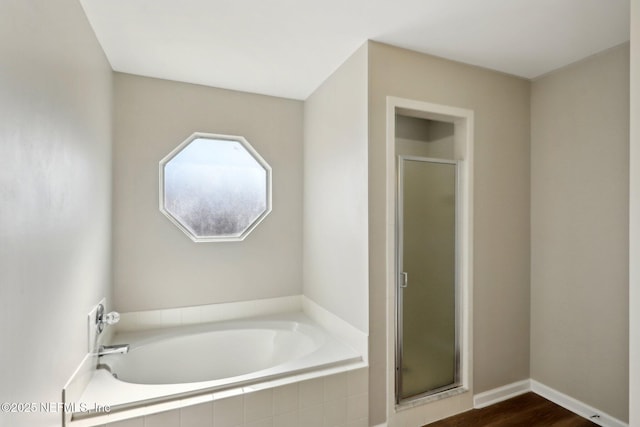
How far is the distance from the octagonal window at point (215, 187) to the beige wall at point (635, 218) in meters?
2.34

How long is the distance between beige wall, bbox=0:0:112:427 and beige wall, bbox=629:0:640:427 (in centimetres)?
219

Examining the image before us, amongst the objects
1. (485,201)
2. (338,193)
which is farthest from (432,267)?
(338,193)

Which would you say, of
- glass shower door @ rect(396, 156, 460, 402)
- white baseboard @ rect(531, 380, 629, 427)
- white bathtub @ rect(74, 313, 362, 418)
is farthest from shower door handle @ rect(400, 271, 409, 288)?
white baseboard @ rect(531, 380, 629, 427)

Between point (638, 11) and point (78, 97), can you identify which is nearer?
point (638, 11)

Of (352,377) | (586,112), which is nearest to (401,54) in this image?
(586,112)

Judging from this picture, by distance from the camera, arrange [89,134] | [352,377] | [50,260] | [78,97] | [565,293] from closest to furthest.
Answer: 1. [50,260]
2. [78,97]
3. [89,134]
4. [352,377]
5. [565,293]

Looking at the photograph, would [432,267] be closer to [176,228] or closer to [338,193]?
[338,193]

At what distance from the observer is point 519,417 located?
2.19 m

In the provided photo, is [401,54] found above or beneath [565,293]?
above

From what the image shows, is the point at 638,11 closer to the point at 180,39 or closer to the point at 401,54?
the point at 401,54

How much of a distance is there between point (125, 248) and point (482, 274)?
269 centimetres

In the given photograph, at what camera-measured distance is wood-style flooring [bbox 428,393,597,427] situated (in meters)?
2.12

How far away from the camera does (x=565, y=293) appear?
234 centimetres

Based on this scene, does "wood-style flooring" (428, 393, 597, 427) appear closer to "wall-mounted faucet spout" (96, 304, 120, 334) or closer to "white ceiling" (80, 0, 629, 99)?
"wall-mounted faucet spout" (96, 304, 120, 334)
